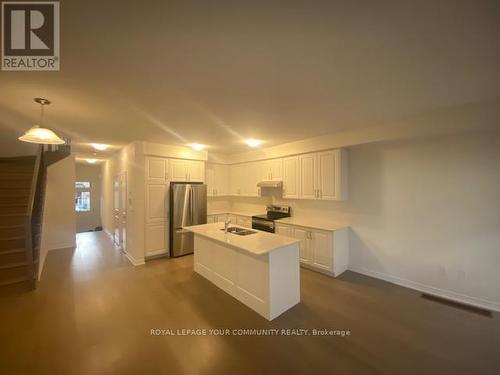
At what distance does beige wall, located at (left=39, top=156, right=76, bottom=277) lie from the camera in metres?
5.50

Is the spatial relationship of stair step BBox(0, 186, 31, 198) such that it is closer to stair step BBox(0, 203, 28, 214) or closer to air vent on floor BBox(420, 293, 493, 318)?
stair step BBox(0, 203, 28, 214)

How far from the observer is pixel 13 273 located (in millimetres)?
3404

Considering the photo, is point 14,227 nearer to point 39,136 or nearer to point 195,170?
point 39,136

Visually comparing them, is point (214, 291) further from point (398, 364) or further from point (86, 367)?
point (398, 364)

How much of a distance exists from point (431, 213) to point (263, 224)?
311cm

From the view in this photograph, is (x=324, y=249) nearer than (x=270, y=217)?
Yes

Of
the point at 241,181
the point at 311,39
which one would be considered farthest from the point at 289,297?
the point at 241,181

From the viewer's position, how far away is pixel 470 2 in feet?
3.93

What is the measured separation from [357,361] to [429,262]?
2.25 metres

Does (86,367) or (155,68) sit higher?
(155,68)

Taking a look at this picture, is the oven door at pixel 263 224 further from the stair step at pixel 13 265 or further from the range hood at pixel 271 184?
the stair step at pixel 13 265

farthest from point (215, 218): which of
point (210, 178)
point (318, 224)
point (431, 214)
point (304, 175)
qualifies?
point (431, 214)

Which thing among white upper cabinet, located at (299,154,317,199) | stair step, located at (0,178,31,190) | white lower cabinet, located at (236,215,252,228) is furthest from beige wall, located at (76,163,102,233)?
white upper cabinet, located at (299,154,317,199)

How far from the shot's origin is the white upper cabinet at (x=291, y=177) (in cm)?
472
